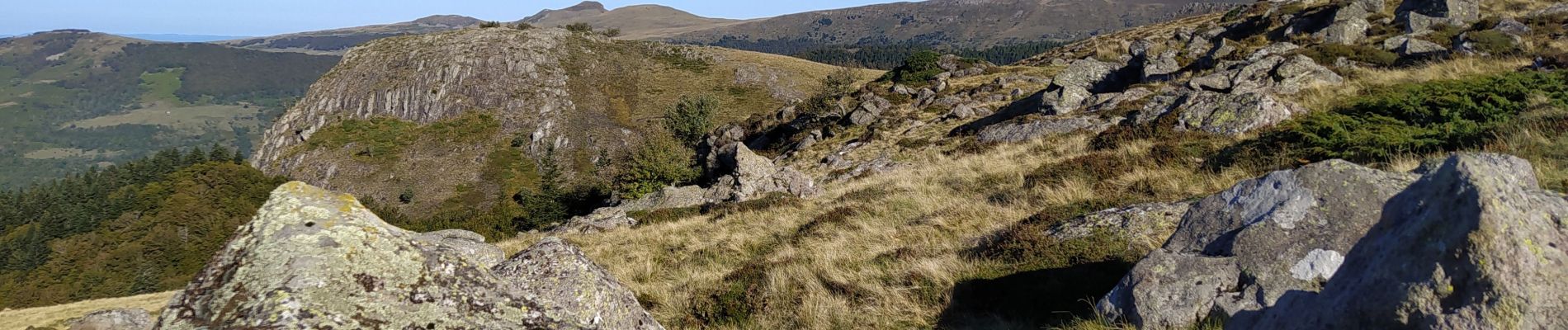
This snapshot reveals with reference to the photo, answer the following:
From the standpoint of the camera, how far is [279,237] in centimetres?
504

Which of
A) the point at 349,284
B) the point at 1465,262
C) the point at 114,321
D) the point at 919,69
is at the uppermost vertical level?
the point at 1465,262

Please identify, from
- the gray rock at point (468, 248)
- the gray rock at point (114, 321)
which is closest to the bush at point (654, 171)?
the gray rock at point (468, 248)

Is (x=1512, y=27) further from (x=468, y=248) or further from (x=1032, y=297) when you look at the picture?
(x=468, y=248)

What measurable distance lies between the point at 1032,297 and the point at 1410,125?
33.3 ft

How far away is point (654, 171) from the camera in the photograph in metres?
37.4

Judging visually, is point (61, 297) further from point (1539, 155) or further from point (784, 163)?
point (1539, 155)

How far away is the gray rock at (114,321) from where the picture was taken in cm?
1217

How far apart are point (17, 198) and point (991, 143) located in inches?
6947

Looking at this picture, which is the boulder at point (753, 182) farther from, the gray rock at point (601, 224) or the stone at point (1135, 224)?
the stone at point (1135, 224)

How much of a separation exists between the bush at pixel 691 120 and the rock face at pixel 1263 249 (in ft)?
191

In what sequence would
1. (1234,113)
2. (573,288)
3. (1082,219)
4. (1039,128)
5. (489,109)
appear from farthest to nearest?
(489,109) → (1039,128) → (1234,113) → (1082,219) → (573,288)

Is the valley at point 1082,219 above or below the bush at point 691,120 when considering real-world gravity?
above

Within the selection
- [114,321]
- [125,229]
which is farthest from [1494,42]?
[125,229]

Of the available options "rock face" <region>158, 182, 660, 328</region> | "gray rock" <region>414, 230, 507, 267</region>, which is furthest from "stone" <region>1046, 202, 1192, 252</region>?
"gray rock" <region>414, 230, 507, 267</region>
